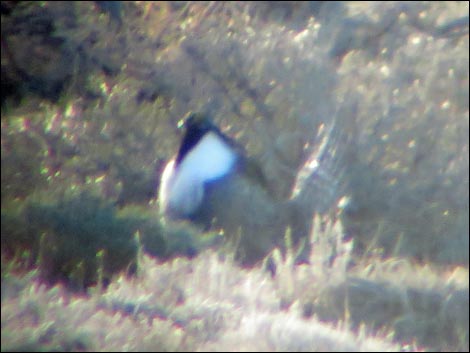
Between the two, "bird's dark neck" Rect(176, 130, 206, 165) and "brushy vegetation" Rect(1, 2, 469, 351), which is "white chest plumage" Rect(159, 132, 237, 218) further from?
"brushy vegetation" Rect(1, 2, 469, 351)

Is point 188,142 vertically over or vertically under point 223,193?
over

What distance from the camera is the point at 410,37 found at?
21.7ft

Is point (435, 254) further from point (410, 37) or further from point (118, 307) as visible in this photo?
point (118, 307)

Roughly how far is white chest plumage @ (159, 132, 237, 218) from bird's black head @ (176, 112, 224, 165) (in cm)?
4

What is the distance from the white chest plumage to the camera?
6359mm

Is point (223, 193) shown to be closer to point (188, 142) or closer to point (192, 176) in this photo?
point (192, 176)

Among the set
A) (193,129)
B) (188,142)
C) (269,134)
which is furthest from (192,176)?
(269,134)

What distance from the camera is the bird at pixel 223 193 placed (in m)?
6.34

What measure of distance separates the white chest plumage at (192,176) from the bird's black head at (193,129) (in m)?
0.04

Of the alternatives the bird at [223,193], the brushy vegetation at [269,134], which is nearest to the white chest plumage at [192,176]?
the bird at [223,193]

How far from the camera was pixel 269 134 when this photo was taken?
6.60 m

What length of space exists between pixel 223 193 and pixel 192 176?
346mm

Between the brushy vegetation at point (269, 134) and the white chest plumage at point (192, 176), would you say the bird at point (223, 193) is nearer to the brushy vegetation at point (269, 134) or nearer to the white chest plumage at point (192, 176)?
the white chest plumage at point (192, 176)

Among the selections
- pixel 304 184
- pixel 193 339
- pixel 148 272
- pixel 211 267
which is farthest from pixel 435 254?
pixel 193 339
